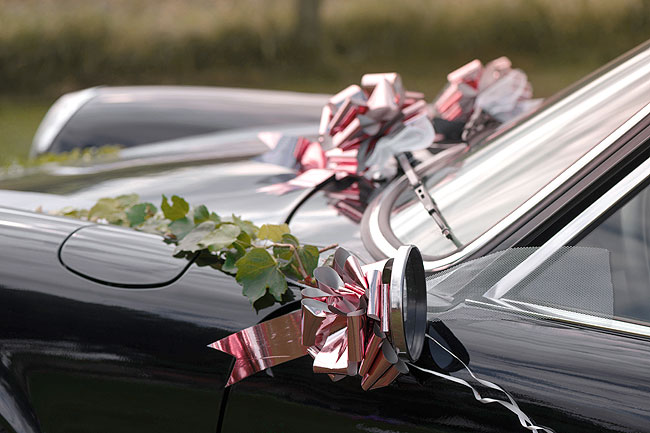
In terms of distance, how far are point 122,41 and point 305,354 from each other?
45.6 feet

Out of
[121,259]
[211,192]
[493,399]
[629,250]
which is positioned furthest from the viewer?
[211,192]

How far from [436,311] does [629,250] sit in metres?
0.42

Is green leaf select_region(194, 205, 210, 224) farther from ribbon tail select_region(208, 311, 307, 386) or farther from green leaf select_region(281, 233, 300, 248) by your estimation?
ribbon tail select_region(208, 311, 307, 386)

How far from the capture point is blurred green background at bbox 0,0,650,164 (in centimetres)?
1371

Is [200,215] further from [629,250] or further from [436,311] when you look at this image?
[629,250]

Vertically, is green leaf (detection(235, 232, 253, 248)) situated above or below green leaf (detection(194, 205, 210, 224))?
below

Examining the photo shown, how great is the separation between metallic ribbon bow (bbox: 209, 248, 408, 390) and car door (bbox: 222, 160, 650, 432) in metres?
0.04

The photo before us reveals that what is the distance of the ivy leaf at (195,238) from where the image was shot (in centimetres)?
165

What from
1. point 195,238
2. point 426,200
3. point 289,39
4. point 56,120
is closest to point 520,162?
point 426,200

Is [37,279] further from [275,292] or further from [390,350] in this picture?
[390,350]

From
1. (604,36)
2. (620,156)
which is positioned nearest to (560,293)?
(620,156)

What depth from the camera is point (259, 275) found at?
1.53m

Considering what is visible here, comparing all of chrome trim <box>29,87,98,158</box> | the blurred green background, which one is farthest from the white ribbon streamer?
the blurred green background

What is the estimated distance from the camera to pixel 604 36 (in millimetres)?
14078
